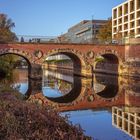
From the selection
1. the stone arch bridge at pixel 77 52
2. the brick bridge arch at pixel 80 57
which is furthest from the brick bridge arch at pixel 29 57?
the brick bridge arch at pixel 80 57

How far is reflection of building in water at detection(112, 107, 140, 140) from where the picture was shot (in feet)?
50.0

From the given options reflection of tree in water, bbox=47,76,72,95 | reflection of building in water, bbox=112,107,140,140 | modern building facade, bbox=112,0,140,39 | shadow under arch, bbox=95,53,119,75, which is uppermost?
modern building facade, bbox=112,0,140,39

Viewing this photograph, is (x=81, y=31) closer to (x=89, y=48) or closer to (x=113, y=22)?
(x=113, y=22)

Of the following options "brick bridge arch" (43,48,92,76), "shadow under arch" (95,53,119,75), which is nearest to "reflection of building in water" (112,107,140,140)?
"brick bridge arch" (43,48,92,76)

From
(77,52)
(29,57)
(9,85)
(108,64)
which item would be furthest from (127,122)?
(108,64)

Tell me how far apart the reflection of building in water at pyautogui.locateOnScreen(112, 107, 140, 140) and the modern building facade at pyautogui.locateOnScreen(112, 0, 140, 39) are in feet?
191

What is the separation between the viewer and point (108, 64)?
5847cm

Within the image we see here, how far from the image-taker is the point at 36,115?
9.43 m

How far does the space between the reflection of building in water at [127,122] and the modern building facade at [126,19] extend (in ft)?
191

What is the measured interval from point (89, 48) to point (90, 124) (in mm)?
35051

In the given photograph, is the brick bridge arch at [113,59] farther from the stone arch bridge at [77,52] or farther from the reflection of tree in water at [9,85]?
the reflection of tree in water at [9,85]

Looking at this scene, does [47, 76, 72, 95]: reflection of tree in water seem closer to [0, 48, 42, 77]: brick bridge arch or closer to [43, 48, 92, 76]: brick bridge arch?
[0, 48, 42, 77]: brick bridge arch

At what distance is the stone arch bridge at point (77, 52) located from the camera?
156 ft

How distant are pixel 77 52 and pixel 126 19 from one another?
132ft
